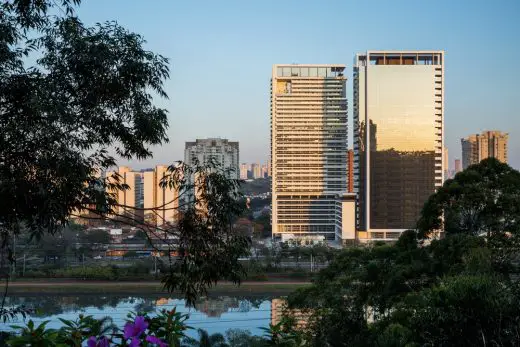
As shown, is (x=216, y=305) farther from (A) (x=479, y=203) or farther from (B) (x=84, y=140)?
(B) (x=84, y=140)

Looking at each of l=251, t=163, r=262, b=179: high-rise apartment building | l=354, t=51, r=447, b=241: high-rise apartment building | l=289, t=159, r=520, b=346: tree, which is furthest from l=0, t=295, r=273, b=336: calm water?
l=251, t=163, r=262, b=179: high-rise apartment building

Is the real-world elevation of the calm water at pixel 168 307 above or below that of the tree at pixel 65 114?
below

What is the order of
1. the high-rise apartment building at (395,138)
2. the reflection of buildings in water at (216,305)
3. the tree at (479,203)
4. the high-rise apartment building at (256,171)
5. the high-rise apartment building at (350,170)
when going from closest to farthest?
the tree at (479,203) → the reflection of buildings in water at (216,305) → the high-rise apartment building at (395,138) → the high-rise apartment building at (350,170) → the high-rise apartment building at (256,171)

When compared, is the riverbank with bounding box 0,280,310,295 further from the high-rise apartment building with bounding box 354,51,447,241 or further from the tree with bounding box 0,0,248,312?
the high-rise apartment building with bounding box 354,51,447,241

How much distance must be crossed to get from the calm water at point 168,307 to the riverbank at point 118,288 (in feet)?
1.20

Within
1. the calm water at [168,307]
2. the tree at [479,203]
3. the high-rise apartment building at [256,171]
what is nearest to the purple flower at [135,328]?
the tree at [479,203]

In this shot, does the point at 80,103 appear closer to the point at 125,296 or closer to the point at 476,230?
the point at 476,230

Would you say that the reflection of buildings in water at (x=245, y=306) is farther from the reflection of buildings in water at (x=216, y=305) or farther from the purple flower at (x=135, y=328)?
the purple flower at (x=135, y=328)

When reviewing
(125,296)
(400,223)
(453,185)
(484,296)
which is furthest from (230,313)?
(400,223)

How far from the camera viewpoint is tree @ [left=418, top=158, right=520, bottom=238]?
6605 millimetres

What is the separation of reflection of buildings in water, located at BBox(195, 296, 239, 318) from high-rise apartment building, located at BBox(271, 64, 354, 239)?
774 inches

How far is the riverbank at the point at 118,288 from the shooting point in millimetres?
15859

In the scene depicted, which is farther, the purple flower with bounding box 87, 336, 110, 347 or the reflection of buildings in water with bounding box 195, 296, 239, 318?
the reflection of buildings in water with bounding box 195, 296, 239, 318

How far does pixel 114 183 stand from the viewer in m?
4.18
